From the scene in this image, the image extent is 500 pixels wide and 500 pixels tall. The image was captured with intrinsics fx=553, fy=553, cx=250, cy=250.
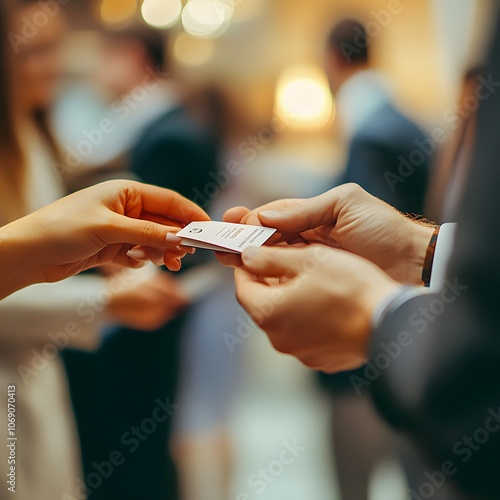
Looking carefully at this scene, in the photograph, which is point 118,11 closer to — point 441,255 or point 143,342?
point 143,342

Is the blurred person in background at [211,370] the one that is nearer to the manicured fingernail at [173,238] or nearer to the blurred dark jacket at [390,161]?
the manicured fingernail at [173,238]

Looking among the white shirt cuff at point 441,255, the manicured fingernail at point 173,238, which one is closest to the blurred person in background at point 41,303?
the manicured fingernail at point 173,238

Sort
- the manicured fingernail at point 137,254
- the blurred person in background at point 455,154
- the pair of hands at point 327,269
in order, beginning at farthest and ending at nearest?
1. the manicured fingernail at point 137,254
2. the blurred person in background at point 455,154
3. the pair of hands at point 327,269

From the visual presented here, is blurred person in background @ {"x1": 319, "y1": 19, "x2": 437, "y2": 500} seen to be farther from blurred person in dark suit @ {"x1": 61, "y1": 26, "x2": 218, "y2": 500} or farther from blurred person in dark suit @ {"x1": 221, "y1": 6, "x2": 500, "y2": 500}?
blurred person in dark suit @ {"x1": 61, "y1": 26, "x2": 218, "y2": 500}

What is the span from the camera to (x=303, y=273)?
1133 millimetres

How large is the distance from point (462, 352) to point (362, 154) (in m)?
0.50

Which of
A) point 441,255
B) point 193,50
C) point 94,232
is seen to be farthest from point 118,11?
point 441,255

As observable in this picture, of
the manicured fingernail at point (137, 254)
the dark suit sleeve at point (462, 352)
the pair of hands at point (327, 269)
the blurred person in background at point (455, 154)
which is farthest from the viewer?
the manicured fingernail at point (137, 254)

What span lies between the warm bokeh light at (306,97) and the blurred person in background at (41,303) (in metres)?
0.50

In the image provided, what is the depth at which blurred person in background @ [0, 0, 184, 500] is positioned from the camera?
1.36 meters

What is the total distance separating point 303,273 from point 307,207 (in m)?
0.19

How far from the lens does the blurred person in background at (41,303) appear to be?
136 centimetres

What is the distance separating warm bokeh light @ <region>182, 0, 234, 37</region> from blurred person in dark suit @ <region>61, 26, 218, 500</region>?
0.26ft

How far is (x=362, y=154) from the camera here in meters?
1.30
